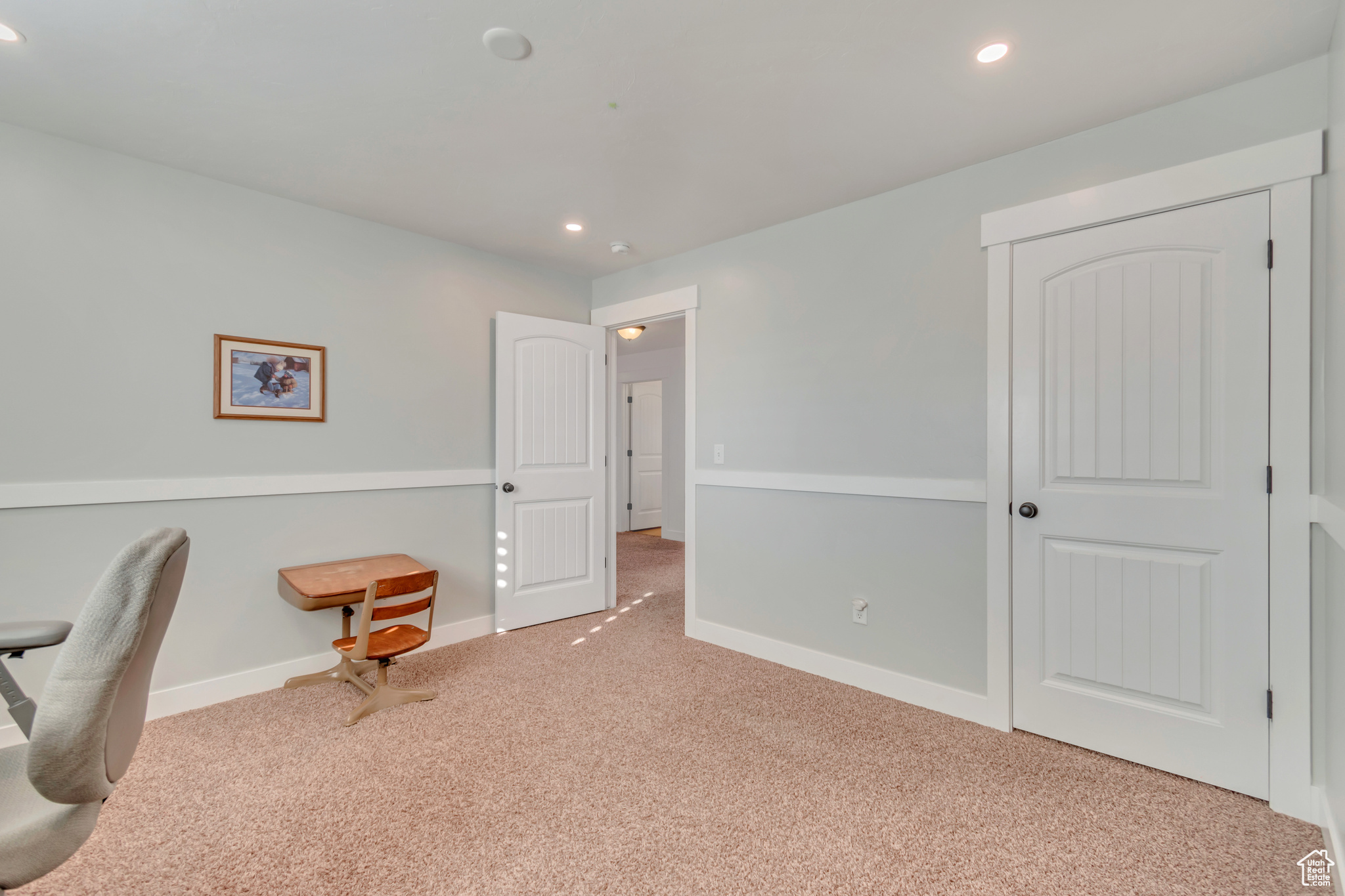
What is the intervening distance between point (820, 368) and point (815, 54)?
1.50 m

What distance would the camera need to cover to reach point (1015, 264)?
95.2 inches

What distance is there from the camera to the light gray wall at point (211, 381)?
2.34 meters

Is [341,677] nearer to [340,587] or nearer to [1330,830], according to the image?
[340,587]

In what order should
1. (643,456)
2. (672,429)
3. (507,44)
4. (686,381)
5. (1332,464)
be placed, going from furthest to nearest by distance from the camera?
(643,456), (672,429), (686,381), (507,44), (1332,464)

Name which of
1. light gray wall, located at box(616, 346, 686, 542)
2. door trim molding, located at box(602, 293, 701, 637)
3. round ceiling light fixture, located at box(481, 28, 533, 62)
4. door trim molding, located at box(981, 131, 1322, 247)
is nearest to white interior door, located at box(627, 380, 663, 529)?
light gray wall, located at box(616, 346, 686, 542)

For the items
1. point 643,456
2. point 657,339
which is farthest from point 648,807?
point 643,456

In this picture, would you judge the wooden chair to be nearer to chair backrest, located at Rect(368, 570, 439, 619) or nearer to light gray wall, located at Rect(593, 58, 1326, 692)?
chair backrest, located at Rect(368, 570, 439, 619)

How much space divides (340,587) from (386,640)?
0.32m

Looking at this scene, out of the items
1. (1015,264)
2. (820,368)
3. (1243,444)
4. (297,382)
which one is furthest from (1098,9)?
(297,382)

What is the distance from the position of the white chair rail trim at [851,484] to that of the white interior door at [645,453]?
4502 mm

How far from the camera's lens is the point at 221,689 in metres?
2.74

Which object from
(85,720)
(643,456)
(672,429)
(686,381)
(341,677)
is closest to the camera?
(85,720)

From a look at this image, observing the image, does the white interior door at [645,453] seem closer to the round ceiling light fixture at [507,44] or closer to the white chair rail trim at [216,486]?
the white chair rail trim at [216,486]

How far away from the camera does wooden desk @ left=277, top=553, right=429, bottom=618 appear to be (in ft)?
8.37
